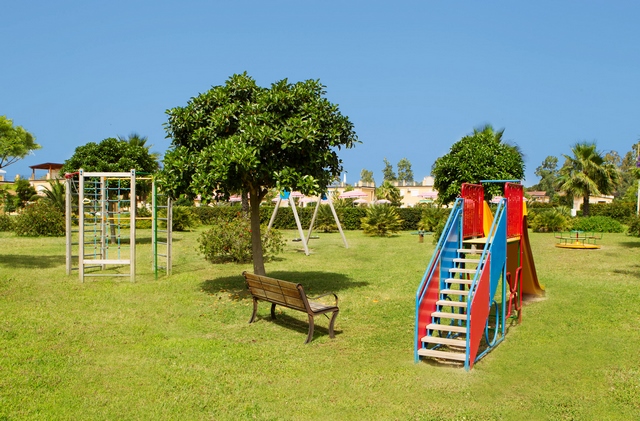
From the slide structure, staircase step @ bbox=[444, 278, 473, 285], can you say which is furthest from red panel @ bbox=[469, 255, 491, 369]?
staircase step @ bbox=[444, 278, 473, 285]

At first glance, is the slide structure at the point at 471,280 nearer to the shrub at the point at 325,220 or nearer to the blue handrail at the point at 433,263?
the blue handrail at the point at 433,263

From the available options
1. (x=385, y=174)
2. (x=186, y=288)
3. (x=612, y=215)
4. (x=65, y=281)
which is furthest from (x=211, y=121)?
(x=385, y=174)

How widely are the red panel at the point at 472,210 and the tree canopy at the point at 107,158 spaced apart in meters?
14.9

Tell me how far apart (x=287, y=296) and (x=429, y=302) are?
207 cm

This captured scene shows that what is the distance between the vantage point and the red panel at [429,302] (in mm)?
6844

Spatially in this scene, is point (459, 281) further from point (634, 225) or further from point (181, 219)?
point (181, 219)

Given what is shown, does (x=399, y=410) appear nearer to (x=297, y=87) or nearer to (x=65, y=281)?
(x=297, y=87)

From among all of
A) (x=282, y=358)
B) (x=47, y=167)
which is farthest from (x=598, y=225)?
(x=47, y=167)

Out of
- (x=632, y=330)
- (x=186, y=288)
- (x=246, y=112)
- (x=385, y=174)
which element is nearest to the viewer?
(x=632, y=330)

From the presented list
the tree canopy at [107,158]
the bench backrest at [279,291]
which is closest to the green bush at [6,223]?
the tree canopy at [107,158]

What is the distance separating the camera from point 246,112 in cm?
997

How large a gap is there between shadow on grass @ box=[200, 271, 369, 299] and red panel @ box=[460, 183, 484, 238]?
11.8 feet

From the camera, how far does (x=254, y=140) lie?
9328 mm

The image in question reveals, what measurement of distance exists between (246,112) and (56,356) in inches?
201
